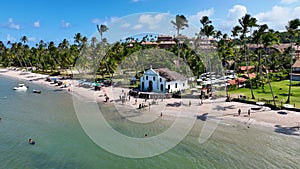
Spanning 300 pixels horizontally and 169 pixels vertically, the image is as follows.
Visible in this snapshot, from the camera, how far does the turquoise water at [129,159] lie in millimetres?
24203

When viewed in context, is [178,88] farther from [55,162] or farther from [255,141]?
[55,162]

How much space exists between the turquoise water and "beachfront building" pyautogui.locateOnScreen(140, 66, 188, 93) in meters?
16.4

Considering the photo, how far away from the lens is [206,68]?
73.2 metres

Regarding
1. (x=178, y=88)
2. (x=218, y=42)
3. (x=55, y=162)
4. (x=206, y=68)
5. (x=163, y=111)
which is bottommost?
(x=55, y=162)

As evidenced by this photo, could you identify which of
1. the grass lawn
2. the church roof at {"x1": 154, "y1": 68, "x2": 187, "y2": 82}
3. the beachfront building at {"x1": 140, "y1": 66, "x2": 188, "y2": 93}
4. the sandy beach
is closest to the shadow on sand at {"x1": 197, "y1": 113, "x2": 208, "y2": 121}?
the sandy beach

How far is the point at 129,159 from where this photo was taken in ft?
82.7

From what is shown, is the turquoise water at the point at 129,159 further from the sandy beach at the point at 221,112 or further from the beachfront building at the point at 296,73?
the beachfront building at the point at 296,73

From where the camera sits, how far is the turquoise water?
79.4 ft

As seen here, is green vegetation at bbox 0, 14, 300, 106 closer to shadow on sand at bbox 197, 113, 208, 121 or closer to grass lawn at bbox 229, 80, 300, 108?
grass lawn at bbox 229, 80, 300, 108

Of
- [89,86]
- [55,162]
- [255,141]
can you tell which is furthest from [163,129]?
[89,86]

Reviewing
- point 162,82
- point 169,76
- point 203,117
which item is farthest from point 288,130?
point 169,76

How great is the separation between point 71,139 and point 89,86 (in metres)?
37.9

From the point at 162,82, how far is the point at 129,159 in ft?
96.3

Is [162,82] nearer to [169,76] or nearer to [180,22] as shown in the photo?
[169,76]
